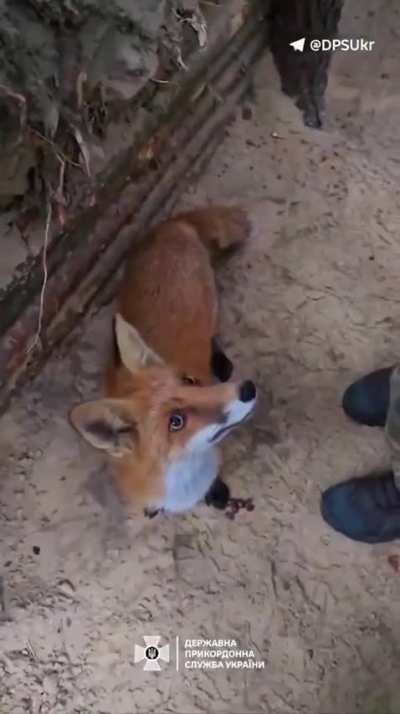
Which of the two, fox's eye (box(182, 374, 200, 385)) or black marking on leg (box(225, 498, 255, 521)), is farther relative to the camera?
black marking on leg (box(225, 498, 255, 521))

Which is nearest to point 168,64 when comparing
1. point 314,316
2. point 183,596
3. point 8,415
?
point 314,316

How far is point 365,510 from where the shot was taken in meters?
2.52

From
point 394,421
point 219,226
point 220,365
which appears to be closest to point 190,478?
point 220,365

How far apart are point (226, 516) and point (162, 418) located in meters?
0.45

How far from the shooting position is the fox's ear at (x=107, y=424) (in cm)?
224

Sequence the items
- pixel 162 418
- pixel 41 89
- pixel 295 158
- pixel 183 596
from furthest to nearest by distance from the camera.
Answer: pixel 295 158 → pixel 183 596 → pixel 162 418 → pixel 41 89

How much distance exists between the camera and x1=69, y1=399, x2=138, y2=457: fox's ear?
224 centimetres

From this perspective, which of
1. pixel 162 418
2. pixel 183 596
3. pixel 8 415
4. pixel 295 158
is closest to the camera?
pixel 162 418

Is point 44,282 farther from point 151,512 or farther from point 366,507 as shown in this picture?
point 366,507

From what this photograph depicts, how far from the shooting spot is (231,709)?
239 cm

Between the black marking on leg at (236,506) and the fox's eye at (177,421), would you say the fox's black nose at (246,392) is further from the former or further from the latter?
the black marking on leg at (236,506)

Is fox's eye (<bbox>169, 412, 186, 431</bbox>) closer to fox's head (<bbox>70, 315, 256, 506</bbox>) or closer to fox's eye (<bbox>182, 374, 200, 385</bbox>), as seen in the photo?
fox's head (<bbox>70, 315, 256, 506</bbox>)

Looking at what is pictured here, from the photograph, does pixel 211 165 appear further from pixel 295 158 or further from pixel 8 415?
pixel 8 415

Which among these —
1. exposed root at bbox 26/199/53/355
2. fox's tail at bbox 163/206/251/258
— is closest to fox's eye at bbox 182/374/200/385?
exposed root at bbox 26/199/53/355
